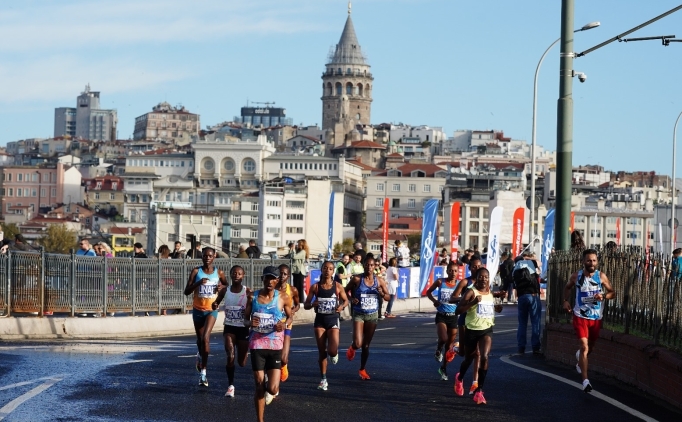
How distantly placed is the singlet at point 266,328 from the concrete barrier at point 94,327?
1218 centimetres

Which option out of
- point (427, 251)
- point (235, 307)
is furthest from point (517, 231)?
point (235, 307)

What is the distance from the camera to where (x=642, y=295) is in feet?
56.9

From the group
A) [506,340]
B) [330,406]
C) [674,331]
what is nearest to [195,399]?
[330,406]

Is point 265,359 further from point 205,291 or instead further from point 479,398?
point 205,291

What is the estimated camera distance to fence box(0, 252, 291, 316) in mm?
26312

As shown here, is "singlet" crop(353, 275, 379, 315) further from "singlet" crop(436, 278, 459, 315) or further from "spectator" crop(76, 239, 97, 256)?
"spectator" crop(76, 239, 97, 256)

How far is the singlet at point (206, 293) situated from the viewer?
57.2 ft

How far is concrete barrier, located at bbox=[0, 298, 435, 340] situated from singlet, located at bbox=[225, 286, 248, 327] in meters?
9.80

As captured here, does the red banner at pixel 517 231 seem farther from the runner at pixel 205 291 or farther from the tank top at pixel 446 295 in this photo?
the runner at pixel 205 291

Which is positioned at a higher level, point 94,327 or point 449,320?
point 449,320

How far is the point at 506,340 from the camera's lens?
90.0 feet

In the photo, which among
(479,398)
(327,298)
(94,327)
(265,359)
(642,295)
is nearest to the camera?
(265,359)

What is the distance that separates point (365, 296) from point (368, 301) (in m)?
0.08

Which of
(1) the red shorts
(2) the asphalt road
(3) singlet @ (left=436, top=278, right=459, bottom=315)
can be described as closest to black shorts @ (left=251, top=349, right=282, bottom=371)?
(2) the asphalt road
